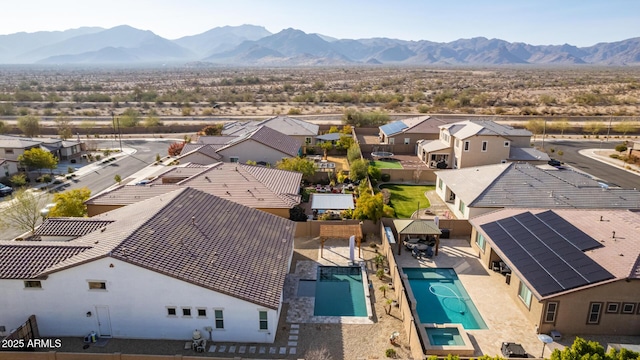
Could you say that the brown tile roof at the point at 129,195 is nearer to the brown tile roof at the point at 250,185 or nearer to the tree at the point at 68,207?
the tree at the point at 68,207

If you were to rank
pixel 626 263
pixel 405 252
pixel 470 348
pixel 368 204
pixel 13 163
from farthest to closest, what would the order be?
pixel 13 163 → pixel 368 204 → pixel 405 252 → pixel 626 263 → pixel 470 348

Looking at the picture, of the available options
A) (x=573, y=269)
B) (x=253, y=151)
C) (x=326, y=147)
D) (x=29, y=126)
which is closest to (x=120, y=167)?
(x=253, y=151)

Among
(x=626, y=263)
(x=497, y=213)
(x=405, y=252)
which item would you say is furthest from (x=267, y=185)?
(x=626, y=263)

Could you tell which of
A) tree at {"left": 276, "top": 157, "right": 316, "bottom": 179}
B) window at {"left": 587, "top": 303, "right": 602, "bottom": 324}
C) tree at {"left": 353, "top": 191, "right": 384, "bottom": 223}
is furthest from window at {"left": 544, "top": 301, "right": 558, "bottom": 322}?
tree at {"left": 276, "top": 157, "right": 316, "bottom": 179}

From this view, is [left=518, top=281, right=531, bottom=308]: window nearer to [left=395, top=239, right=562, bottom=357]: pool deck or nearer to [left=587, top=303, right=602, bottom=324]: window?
[left=395, top=239, right=562, bottom=357]: pool deck

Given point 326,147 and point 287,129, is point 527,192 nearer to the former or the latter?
point 326,147

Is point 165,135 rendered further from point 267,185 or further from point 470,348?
point 470,348

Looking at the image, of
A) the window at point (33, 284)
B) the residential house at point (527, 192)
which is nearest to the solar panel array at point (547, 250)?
the residential house at point (527, 192)
